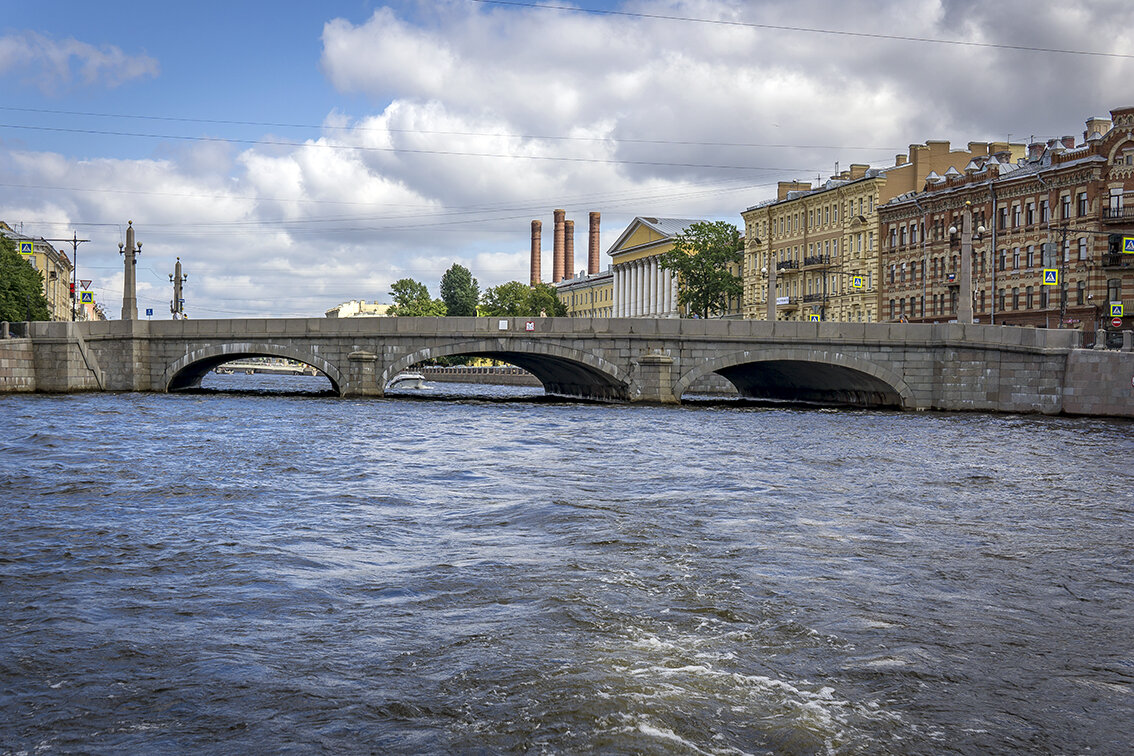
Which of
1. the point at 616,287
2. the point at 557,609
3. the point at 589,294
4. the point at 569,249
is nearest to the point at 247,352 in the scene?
the point at 557,609

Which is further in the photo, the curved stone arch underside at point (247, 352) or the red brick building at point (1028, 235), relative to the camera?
the red brick building at point (1028, 235)

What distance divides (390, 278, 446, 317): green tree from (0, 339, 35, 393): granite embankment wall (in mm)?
82877

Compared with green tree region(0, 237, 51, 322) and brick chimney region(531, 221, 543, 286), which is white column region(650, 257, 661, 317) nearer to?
brick chimney region(531, 221, 543, 286)

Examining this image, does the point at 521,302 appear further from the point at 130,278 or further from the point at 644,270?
the point at 130,278

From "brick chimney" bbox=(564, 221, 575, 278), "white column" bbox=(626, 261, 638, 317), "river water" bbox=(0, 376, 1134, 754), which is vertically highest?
"brick chimney" bbox=(564, 221, 575, 278)

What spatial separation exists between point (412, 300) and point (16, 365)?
9112 cm

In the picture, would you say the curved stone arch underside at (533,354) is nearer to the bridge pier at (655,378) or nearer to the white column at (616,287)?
the bridge pier at (655,378)

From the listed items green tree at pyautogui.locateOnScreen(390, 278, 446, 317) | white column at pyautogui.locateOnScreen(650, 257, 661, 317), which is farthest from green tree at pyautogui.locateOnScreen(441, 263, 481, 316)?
white column at pyautogui.locateOnScreen(650, 257, 661, 317)

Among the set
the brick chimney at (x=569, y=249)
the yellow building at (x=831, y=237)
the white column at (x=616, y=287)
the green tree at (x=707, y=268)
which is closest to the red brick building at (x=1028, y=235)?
the yellow building at (x=831, y=237)

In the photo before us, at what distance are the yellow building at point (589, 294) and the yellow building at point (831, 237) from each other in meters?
34.8

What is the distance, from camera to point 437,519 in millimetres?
14398

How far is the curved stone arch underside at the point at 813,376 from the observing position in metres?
43.3

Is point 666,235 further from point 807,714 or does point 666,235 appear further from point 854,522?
point 807,714

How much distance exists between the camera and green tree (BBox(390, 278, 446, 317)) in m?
128
